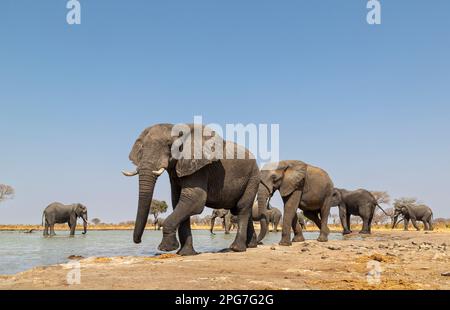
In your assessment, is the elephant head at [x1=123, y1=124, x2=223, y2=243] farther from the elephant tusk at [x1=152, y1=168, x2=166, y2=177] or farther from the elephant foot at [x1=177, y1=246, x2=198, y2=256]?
the elephant foot at [x1=177, y1=246, x2=198, y2=256]

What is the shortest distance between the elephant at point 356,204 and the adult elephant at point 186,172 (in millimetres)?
16870

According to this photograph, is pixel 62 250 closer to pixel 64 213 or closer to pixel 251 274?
pixel 251 274

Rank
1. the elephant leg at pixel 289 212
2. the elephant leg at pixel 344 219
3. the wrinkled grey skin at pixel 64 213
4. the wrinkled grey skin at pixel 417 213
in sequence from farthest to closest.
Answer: the wrinkled grey skin at pixel 417 213, the wrinkled grey skin at pixel 64 213, the elephant leg at pixel 344 219, the elephant leg at pixel 289 212

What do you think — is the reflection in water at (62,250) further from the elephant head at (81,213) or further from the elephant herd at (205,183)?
the elephant head at (81,213)

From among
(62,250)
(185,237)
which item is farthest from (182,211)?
(62,250)

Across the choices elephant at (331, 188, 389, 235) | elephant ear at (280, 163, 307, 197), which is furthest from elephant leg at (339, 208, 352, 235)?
elephant ear at (280, 163, 307, 197)

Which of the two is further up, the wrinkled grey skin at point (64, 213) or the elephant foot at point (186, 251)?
the elephant foot at point (186, 251)

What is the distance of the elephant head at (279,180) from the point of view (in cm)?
1511

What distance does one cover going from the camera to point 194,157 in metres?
10.4

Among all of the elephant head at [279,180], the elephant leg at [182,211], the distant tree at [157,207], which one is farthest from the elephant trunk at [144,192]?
the distant tree at [157,207]

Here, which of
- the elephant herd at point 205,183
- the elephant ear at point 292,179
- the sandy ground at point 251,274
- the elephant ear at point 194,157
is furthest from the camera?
the elephant ear at point 292,179

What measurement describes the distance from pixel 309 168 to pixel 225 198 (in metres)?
6.03

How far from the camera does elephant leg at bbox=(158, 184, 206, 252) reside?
10.1 m

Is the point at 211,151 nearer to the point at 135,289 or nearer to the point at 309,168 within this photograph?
the point at 135,289
